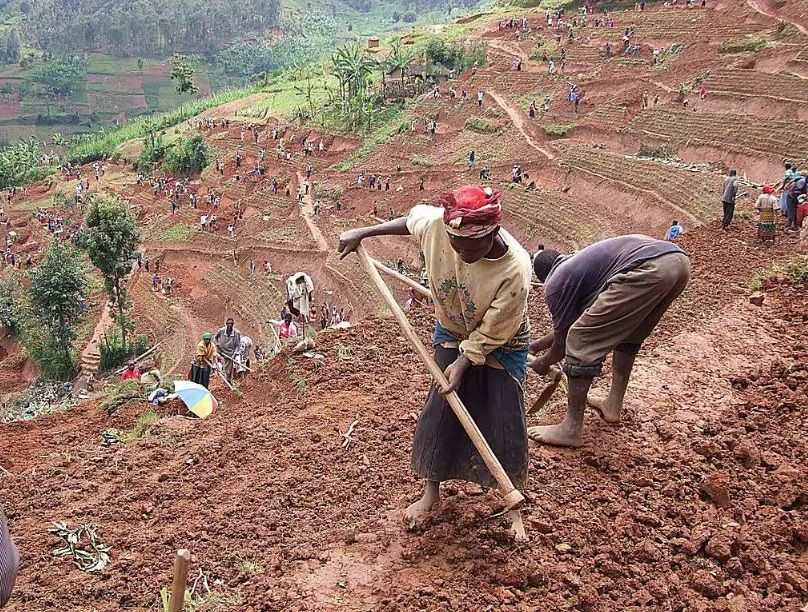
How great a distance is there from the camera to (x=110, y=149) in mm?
49000

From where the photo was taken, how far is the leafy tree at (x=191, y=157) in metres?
38.2

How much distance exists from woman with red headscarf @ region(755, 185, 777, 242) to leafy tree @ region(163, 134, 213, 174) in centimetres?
3196

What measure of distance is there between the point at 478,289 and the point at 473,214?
0.41 metres

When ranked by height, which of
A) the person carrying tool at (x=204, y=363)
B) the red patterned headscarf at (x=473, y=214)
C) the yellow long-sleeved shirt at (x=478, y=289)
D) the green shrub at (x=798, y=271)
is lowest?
the person carrying tool at (x=204, y=363)

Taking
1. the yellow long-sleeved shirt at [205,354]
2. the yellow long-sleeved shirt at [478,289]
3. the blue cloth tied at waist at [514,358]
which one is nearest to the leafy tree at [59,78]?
the yellow long-sleeved shirt at [205,354]

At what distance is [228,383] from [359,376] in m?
2.68

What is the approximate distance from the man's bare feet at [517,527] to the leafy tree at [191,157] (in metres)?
37.3

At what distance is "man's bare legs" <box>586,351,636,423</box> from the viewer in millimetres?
4383

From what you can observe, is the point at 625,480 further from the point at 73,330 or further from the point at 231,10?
the point at 231,10

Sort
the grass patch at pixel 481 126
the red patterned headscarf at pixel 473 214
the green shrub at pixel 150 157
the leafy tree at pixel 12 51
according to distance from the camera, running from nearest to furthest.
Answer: the red patterned headscarf at pixel 473 214
the grass patch at pixel 481 126
the green shrub at pixel 150 157
the leafy tree at pixel 12 51

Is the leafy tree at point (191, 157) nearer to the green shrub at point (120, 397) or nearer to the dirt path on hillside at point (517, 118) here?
the dirt path on hillside at point (517, 118)

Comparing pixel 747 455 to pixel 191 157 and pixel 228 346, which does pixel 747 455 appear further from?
pixel 191 157

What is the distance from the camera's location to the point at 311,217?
29047 mm

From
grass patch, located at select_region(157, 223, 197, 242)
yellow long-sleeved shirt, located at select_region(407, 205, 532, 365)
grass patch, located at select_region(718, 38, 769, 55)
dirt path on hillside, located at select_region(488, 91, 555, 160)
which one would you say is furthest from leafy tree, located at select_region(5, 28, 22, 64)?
yellow long-sleeved shirt, located at select_region(407, 205, 532, 365)
